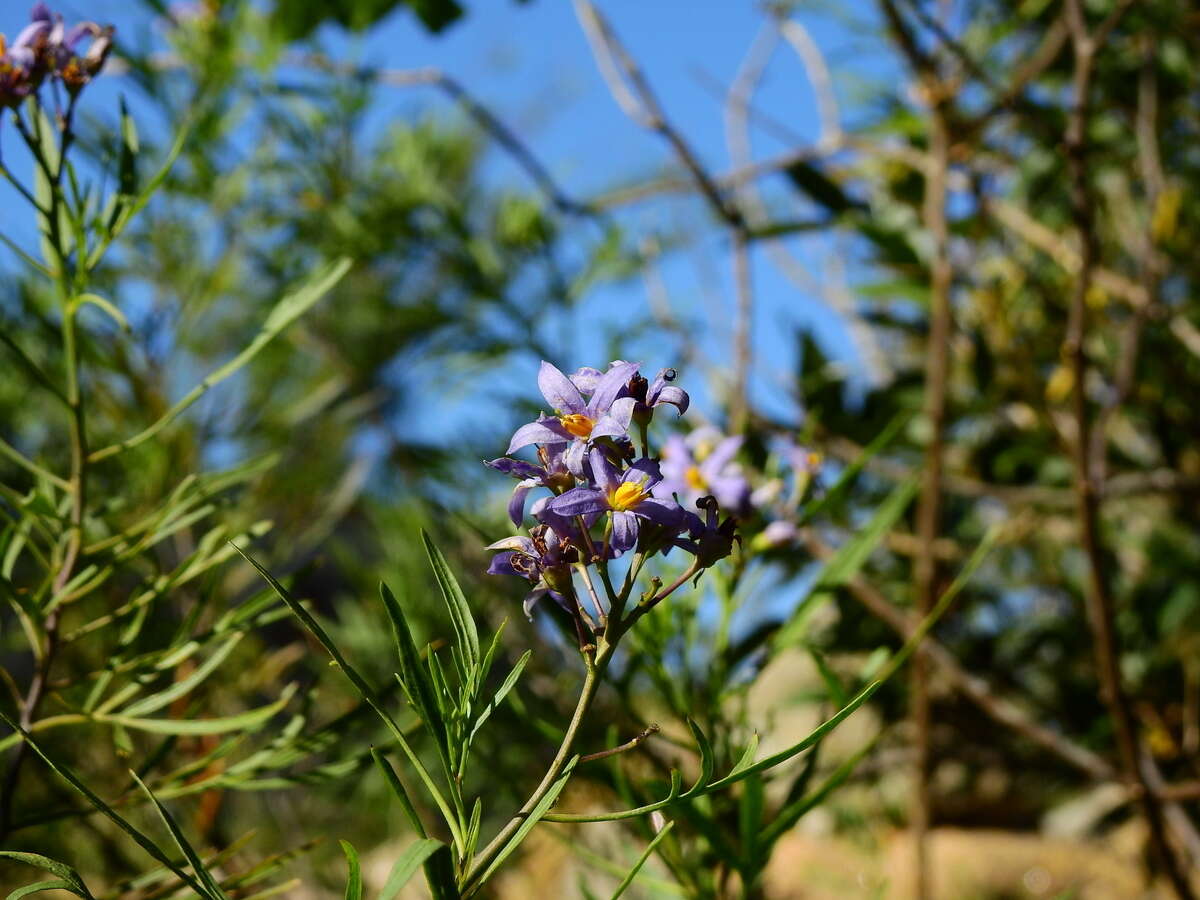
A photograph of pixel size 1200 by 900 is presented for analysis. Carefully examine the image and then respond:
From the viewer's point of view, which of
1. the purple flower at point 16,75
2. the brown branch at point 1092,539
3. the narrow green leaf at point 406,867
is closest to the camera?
the narrow green leaf at point 406,867

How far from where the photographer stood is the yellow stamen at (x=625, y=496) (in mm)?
406

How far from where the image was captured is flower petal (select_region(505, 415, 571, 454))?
0.42 m


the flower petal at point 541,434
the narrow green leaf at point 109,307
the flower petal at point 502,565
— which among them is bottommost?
the flower petal at point 502,565

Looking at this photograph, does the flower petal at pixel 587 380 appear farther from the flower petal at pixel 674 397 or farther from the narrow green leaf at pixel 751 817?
the narrow green leaf at pixel 751 817

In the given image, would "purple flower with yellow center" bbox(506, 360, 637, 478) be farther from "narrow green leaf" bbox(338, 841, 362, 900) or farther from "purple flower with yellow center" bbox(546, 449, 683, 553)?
"narrow green leaf" bbox(338, 841, 362, 900)

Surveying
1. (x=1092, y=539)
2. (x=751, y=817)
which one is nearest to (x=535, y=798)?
(x=751, y=817)

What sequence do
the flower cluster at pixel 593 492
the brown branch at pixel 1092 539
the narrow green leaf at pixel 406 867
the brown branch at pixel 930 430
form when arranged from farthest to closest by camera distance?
the brown branch at pixel 930 430 → the brown branch at pixel 1092 539 → the flower cluster at pixel 593 492 → the narrow green leaf at pixel 406 867

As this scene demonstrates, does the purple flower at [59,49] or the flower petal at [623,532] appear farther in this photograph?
the purple flower at [59,49]

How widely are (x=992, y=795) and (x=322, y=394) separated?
6.04ft

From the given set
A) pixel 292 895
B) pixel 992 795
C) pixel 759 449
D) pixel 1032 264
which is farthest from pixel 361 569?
pixel 992 795

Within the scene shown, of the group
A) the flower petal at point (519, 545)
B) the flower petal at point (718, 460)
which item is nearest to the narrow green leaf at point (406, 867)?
the flower petal at point (519, 545)

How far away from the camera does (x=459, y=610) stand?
41 cm

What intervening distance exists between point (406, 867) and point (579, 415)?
0.65 feet

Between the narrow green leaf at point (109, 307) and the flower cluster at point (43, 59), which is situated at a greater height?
the flower cluster at point (43, 59)
